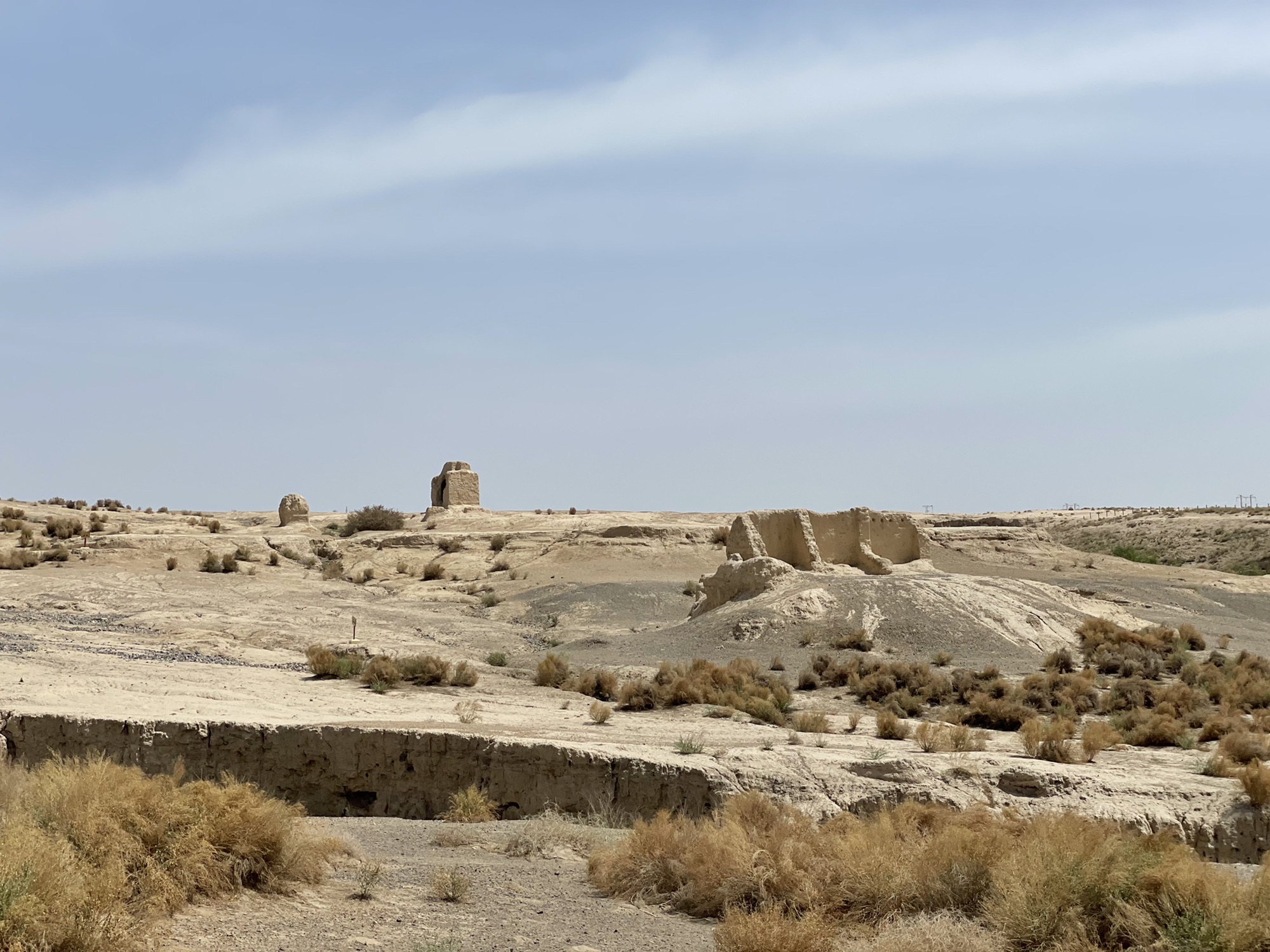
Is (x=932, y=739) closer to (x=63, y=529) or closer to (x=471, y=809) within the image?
(x=471, y=809)

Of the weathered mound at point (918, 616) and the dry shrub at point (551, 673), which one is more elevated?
the weathered mound at point (918, 616)

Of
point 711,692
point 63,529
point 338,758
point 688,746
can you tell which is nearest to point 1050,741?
point 688,746

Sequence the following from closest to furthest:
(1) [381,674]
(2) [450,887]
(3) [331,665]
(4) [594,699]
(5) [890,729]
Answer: (2) [450,887] < (5) [890,729] < (4) [594,699] < (1) [381,674] < (3) [331,665]

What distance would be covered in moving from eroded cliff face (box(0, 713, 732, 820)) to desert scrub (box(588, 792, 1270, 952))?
2.84 metres

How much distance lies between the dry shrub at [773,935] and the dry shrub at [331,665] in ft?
42.8

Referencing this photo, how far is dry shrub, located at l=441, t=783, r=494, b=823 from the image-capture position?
35.3 feet

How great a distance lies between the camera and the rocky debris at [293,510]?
49375 millimetres

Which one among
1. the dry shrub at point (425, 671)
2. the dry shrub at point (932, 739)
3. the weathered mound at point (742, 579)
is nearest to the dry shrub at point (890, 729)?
the dry shrub at point (932, 739)

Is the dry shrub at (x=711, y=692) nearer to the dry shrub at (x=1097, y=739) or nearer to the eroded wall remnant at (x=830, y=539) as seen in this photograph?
the dry shrub at (x=1097, y=739)

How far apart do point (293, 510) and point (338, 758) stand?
1555 inches

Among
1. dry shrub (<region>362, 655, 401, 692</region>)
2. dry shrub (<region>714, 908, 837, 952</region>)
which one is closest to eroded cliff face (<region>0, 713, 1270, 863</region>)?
dry shrub (<region>714, 908, 837, 952</region>)

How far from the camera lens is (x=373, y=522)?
47.9m

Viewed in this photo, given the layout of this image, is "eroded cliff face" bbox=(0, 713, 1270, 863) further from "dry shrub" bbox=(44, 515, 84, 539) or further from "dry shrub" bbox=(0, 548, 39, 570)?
"dry shrub" bbox=(44, 515, 84, 539)

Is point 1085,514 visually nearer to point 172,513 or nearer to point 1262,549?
point 1262,549
